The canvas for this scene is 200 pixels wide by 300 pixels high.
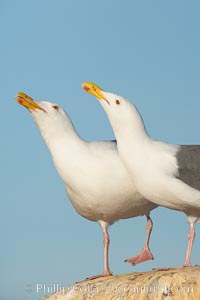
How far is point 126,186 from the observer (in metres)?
15.2

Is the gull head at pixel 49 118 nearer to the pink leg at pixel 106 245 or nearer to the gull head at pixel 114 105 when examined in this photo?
the gull head at pixel 114 105

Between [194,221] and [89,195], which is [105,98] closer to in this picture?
[89,195]

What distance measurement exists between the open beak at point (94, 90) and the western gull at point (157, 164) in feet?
0.82

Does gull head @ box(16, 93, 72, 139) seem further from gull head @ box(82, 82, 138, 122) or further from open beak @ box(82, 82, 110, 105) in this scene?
gull head @ box(82, 82, 138, 122)

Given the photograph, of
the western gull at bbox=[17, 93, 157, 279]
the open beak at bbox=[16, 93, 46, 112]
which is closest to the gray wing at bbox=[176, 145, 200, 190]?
the western gull at bbox=[17, 93, 157, 279]

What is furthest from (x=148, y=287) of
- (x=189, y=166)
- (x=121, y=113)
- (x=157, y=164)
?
(x=121, y=113)

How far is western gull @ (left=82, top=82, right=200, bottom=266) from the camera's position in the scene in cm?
1410

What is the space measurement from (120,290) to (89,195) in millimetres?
2241

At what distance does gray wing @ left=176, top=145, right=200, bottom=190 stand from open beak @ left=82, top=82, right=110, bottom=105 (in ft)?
5.75

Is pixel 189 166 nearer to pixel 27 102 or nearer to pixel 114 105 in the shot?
pixel 114 105

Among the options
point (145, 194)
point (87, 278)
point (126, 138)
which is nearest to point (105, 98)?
point (126, 138)

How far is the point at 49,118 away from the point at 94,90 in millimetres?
1076

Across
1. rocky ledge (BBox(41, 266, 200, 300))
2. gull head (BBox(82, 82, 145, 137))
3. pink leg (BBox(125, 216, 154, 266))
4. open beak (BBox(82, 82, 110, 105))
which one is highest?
open beak (BBox(82, 82, 110, 105))

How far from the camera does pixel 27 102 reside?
627 inches
